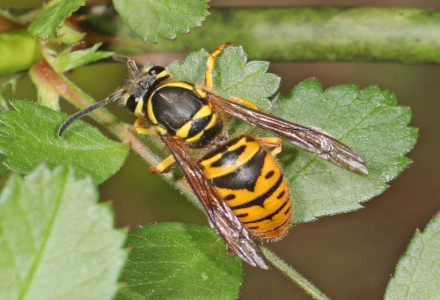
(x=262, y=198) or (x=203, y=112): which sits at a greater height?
(x=203, y=112)

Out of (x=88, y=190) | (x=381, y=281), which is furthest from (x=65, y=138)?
(x=381, y=281)

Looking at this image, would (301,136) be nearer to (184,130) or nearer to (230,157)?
(230,157)

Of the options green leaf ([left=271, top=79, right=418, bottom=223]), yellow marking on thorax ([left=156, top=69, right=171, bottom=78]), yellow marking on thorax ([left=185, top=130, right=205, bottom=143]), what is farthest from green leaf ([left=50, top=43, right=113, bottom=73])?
green leaf ([left=271, top=79, right=418, bottom=223])

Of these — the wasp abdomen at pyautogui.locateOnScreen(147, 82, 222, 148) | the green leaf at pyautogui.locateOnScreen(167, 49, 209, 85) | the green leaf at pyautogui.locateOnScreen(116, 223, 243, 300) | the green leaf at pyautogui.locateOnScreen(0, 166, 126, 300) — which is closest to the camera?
the green leaf at pyautogui.locateOnScreen(0, 166, 126, 300)

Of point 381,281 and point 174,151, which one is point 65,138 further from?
point 381,281

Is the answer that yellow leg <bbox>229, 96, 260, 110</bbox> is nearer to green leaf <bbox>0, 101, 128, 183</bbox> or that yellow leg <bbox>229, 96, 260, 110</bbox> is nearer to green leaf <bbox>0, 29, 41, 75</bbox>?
green leaf <bbox>0, 101, 128, 183</bbox>

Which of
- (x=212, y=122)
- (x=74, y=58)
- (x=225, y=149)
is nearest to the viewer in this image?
(x=225, y=149)

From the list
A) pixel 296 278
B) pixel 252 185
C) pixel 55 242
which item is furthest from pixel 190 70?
pixel 55 242
